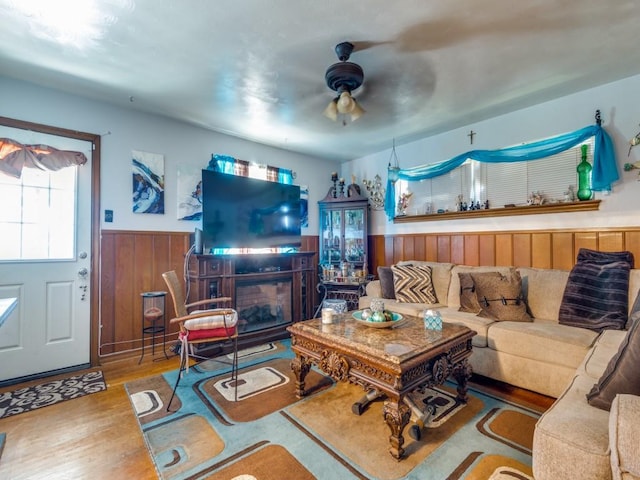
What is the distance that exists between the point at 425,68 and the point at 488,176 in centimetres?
169

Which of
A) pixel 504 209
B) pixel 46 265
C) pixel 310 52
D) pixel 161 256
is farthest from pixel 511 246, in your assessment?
pixel 46 265

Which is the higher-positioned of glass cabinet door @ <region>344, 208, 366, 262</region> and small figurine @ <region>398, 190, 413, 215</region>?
small figurine @ <region>398, 190, 413, 215</region>

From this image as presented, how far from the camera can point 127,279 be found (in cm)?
314

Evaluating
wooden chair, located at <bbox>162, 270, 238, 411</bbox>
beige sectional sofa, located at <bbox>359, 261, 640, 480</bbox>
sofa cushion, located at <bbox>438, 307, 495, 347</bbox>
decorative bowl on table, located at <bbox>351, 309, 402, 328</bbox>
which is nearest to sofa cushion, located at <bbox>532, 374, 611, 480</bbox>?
beige sectional sofa, located at <bbox>359, 261, 640, 480</bbox>

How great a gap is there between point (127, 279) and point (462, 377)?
3226 mm

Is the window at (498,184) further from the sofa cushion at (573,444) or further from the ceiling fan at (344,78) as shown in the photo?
the sofa cushion at (573,444)

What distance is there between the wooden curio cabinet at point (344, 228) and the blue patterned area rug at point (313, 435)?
2.39 metres

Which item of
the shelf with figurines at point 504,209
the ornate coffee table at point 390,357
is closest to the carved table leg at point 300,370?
the ornate coffee table at point 390,357

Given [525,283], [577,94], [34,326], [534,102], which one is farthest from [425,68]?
[34,326]

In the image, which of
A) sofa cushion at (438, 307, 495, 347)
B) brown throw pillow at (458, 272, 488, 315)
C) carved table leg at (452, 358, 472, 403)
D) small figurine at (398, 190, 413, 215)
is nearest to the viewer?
carved table leg at (452, 358, 472, 403)

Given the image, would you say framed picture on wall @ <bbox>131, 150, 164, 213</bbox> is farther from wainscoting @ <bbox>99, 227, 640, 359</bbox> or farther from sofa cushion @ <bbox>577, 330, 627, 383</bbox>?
sofa cushion @ <bbox>577, 330, 627, 383</bbox>

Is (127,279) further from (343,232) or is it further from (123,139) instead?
(343,232)

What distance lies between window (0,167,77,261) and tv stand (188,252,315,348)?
1.16 metres

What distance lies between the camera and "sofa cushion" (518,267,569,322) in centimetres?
268
